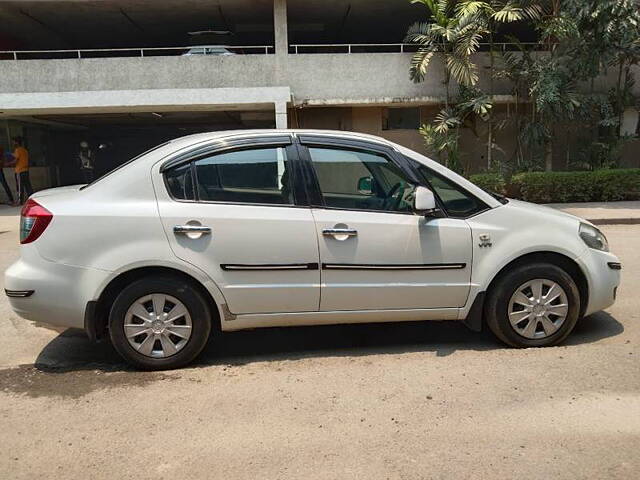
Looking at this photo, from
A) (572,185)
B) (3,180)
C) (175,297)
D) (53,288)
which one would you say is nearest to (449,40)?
(572,185)

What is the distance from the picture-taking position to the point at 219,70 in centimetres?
1362

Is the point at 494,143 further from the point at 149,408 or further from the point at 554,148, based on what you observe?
the point at 149,408

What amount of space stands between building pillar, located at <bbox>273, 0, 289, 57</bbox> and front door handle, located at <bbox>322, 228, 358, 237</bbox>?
11078mm

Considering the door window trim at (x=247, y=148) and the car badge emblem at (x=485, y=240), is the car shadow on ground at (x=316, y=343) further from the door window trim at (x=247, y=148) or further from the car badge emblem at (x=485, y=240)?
the door window trim at (x=247, y=148)

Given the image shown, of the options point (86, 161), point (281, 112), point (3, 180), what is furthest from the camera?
point (86, 161)

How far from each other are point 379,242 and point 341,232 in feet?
0.96

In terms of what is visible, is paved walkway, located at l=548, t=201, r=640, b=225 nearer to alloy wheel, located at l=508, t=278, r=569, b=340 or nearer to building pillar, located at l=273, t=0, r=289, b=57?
alloy wheel, located at l=508, t=278, r=569, b=340

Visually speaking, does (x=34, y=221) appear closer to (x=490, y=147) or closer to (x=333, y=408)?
(x=333, y=408)

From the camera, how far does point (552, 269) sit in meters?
4.19

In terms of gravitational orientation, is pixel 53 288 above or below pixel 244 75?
below

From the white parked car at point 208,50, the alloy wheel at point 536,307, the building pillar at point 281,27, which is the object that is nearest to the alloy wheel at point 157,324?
the alloy wheel at point 536,307

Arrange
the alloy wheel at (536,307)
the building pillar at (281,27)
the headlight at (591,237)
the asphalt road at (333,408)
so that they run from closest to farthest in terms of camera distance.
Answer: the asphalt road at (333,408) < the alloy wheel at (536,307) < the headlight at (591,237) < the building pillar at (281,27)

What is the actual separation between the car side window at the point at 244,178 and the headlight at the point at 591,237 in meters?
2.33

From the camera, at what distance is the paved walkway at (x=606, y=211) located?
1068 cm
